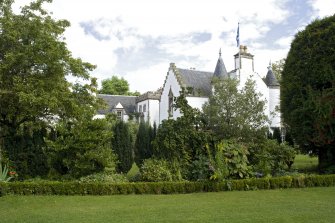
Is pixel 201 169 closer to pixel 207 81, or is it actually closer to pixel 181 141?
pixel 181 141

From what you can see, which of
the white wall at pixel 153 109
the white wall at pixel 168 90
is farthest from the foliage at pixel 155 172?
the white wall at pixel 153 109

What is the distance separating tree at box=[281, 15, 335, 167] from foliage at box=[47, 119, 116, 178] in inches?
365

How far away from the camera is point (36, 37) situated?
567 inches

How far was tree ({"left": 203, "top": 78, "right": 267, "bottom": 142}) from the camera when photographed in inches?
728

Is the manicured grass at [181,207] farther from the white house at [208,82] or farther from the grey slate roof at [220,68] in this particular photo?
the grey slate roof at [220,68]

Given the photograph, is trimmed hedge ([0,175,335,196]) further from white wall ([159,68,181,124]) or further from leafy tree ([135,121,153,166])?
white wall ([159,68,181,124])

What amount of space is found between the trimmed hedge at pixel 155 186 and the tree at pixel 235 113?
5.22m

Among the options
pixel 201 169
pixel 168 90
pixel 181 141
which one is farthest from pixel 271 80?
pixel 201 169

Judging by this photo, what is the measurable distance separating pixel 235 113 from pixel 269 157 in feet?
16.0

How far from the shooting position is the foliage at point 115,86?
6431 cm

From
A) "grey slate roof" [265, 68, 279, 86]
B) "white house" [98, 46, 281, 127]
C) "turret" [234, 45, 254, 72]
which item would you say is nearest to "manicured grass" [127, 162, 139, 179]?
"white house" [98, 46, 281, 127]

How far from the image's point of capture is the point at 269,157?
49.0 feet

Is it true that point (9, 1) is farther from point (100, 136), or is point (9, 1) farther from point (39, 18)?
point (100, 136)

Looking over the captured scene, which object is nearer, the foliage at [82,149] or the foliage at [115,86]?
the foliage at [82,149]
